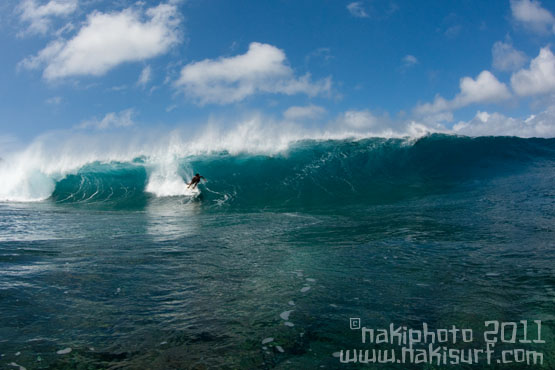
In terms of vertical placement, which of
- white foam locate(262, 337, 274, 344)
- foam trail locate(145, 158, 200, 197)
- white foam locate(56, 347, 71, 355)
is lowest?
white foam locate(262, 337, 274, 344)

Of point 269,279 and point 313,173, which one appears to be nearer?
point 269,279

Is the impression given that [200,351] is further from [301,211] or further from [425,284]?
[301,211]

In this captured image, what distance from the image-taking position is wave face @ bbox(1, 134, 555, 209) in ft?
47.8

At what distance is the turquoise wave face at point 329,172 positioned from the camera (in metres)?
14.4

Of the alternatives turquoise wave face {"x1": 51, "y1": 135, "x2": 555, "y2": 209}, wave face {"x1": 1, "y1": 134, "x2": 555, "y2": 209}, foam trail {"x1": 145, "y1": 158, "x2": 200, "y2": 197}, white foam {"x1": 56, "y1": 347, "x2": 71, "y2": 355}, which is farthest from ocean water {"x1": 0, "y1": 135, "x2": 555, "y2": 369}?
foam trail {"x1": 145, "y1": 158, "x2": 200, "y2": 197}

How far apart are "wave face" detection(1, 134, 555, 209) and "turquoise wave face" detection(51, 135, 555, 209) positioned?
0.14 ft

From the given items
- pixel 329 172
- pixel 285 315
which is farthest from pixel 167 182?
pixel 285 315

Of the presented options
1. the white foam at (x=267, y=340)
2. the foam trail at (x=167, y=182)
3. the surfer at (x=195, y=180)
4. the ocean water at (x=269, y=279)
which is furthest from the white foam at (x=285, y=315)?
the foam trail at (x=167, y=182)

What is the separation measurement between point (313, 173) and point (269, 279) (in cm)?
1333

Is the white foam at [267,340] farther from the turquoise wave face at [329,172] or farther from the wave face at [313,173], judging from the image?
the wave face at [313,173]

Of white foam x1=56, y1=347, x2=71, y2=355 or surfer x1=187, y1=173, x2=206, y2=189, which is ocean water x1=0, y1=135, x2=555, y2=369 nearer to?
white foam x1=56, y1=347, x2=71, y2=355

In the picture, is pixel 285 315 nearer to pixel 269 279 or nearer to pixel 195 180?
pixel 269 279

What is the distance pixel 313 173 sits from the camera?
57.1 ft

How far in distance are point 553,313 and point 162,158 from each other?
61.3 ft
